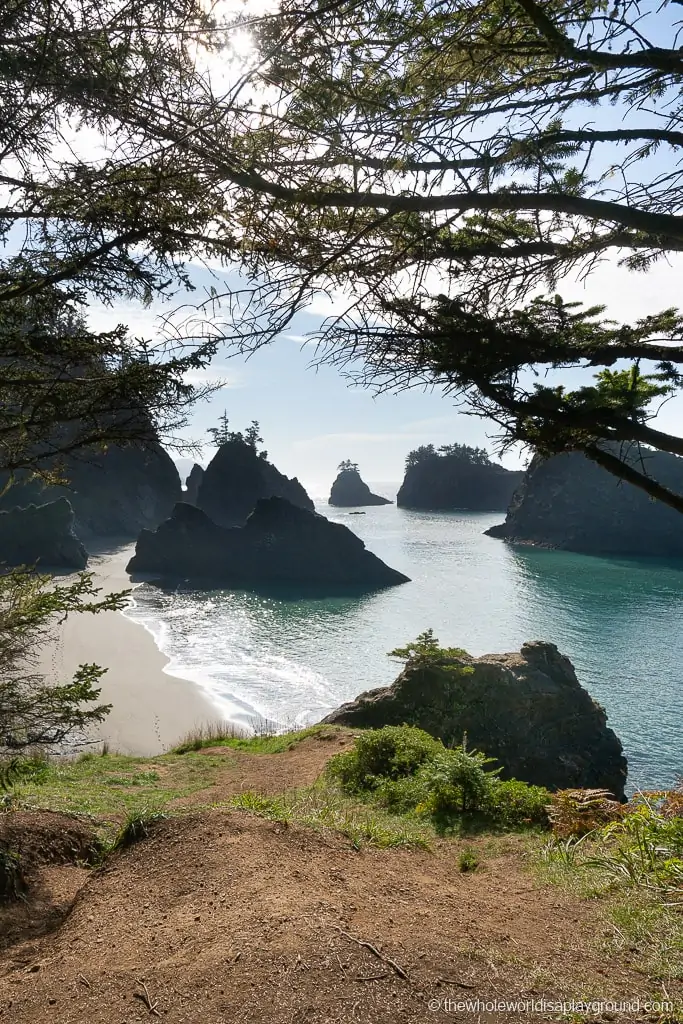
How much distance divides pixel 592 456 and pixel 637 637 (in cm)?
3420

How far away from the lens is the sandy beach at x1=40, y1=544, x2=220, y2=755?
18750 millimetres

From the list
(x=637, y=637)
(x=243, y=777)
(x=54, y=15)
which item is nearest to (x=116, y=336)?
(x=54, y=15)

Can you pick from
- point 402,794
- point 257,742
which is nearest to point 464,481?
point 257,742

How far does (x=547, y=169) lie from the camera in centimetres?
332

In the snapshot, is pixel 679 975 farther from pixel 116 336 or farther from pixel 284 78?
pixel 116 336

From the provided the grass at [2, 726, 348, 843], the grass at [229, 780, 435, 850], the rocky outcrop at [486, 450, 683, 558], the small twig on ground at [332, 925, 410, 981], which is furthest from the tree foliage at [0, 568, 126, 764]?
the rocky outcrop at [486, 450, 683, 558]

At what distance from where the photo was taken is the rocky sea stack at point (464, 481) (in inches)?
5570

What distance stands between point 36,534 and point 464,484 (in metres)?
106

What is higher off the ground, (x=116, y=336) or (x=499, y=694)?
(x=116, y=336)

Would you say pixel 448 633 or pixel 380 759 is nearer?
pixel 380 759

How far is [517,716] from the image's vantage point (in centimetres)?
1378

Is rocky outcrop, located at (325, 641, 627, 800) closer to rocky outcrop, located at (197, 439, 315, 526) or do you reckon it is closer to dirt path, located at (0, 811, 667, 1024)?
dirt path, located at (0, 811, 667, 1024)

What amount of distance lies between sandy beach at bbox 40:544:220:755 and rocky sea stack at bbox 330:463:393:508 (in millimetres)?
136710

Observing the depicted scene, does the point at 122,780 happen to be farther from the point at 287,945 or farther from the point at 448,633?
the point at 448,633
